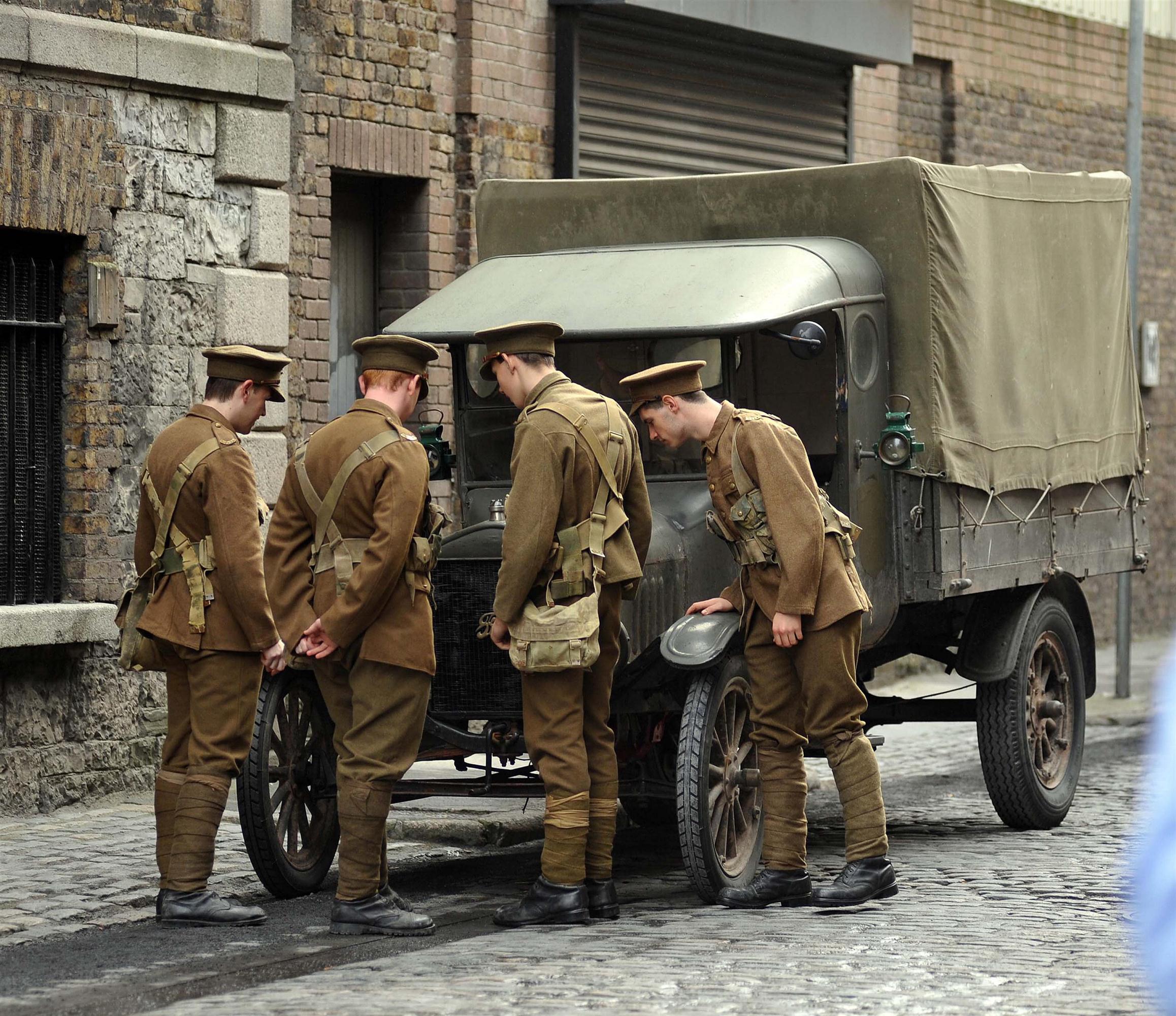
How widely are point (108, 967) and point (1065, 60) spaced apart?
14525 mm

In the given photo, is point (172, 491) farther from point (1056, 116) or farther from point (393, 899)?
point (1056, 116)

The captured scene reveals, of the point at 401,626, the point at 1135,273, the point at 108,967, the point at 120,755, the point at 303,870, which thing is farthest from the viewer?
the point at 1135,273

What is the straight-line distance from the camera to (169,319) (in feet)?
33.2

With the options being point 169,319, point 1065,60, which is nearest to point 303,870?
point 169,319

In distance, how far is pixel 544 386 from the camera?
7066 millimetres

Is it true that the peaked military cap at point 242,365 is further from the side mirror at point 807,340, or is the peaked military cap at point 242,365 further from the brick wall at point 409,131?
the brick wall at point 409,131

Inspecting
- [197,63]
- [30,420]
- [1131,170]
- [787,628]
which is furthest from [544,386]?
[1131,170]

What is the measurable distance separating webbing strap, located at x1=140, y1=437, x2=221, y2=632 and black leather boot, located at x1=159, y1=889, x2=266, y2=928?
879 millimetres

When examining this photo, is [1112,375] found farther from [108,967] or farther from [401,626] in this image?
[108,967]

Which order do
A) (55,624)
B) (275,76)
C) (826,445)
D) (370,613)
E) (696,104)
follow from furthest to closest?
1. (696,104)
2. (275,76)
3. (55,624)
4. (826,445)
5. (370,613)

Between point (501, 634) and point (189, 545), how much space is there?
106 cm

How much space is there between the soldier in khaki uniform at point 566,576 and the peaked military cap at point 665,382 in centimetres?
23

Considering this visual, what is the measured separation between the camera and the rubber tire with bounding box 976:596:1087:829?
909 centimetres

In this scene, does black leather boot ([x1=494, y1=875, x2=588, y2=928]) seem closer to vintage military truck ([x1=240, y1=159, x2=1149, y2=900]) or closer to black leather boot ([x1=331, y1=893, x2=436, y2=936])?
black leather boot ([x1=331, y1=893, x2=436, y2=936])
